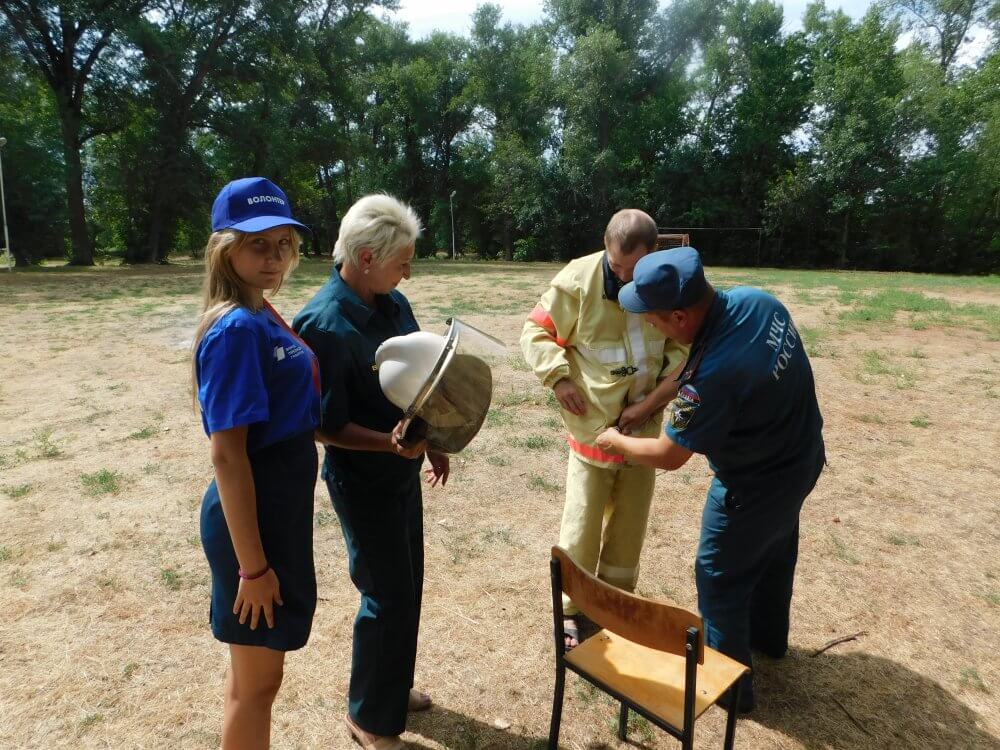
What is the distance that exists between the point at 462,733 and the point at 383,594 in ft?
3.00

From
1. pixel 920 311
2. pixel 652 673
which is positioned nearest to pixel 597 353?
pixel 652 673

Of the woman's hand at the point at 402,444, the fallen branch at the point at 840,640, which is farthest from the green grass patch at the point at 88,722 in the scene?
the fallen branch at the point at 840,640

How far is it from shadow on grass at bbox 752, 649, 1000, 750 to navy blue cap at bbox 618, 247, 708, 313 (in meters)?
1.95

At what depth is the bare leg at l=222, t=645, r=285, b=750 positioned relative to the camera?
198cm

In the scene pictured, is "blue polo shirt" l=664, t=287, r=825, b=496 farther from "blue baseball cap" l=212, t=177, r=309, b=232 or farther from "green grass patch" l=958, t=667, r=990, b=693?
"green grass patch" l=958, t=667, r=990, b=693

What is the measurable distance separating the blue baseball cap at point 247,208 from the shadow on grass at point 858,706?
2.81 metres

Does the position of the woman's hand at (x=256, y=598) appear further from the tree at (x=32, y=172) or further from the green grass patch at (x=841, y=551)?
the tree at (x=32, y=172)

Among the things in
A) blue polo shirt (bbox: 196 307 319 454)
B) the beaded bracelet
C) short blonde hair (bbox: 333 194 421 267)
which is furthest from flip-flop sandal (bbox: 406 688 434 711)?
short blonde hair (bbox: 333 194 421 267)

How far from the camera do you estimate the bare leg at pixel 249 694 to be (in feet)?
6.48

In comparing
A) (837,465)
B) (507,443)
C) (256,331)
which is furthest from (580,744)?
(837,465)

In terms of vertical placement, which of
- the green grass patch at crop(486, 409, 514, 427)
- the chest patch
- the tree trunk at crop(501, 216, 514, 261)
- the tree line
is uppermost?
the tree line

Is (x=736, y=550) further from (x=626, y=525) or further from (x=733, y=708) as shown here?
(x=626, y=525)

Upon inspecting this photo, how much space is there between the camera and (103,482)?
5.24m

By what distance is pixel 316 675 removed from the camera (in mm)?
3152
